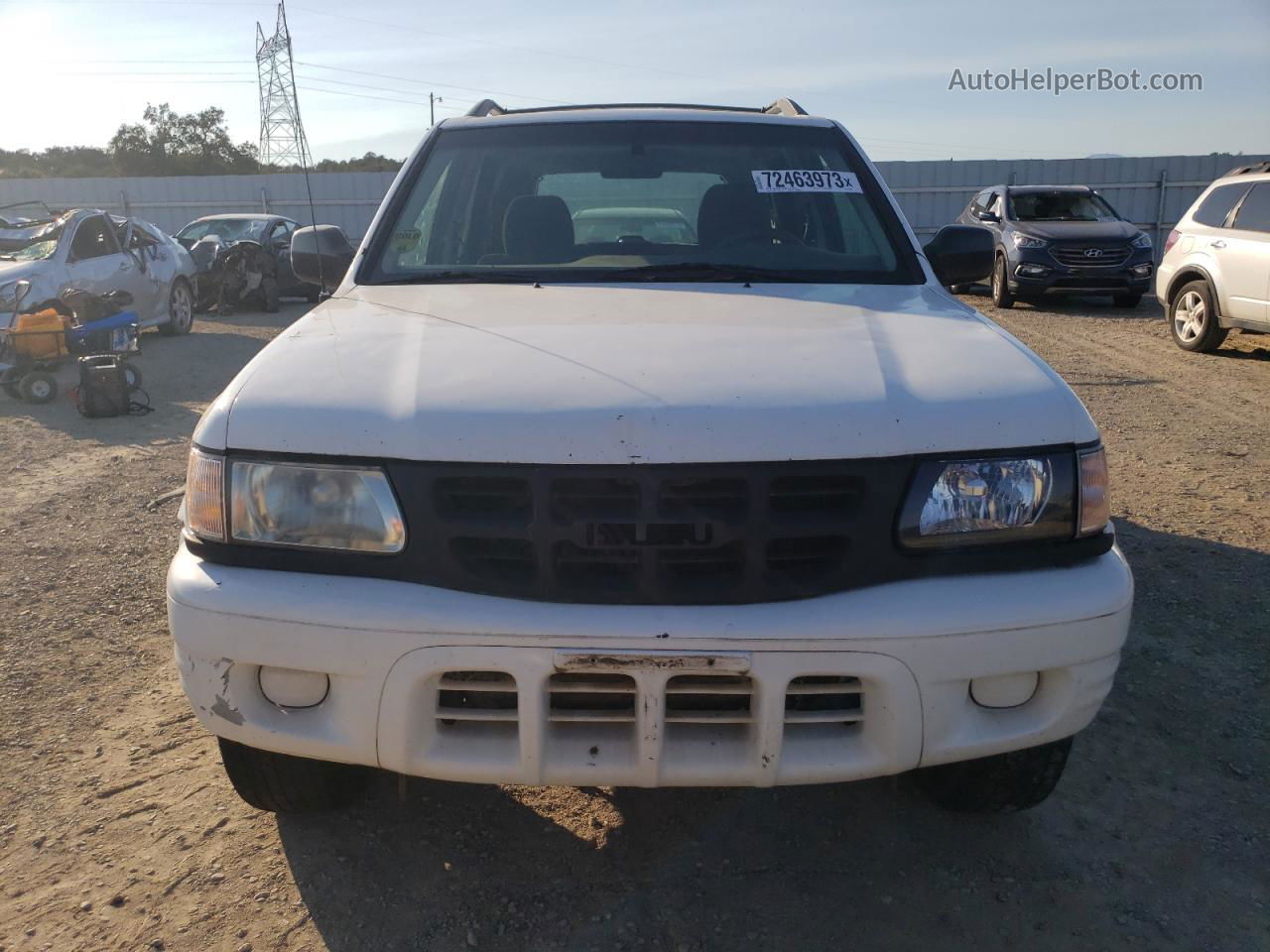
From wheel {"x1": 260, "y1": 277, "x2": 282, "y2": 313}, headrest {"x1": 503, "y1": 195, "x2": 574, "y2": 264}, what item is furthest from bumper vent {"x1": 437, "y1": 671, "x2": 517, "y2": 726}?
wheel {"x1": 260, "y1": 277, "x2": 282, "y2": 313}

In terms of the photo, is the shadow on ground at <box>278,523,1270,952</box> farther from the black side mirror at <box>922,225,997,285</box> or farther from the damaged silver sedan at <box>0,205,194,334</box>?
the damaged silver sedan at <box>0,205,194,334</box>

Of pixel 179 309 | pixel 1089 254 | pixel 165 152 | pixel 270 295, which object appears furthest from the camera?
pixel 165 152

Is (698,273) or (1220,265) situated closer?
(698,273)

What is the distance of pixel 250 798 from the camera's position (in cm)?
250

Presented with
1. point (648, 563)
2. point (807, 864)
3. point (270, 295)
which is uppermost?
point (270, 295)

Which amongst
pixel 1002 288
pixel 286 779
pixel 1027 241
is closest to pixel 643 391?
pixel 286 779

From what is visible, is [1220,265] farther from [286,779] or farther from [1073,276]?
[286,779]

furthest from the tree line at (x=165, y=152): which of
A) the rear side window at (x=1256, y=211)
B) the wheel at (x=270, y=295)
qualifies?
the rear side window at (x=1256, y=211)

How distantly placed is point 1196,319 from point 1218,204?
1109mm

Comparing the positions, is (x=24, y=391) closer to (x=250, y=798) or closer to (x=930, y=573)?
(x=250, y=798)

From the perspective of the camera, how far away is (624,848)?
2521 millimetres

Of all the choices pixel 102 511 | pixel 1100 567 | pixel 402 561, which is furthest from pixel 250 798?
pixel 102 511

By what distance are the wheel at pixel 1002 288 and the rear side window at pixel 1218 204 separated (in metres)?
3.84

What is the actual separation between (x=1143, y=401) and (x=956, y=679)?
6.98 m
